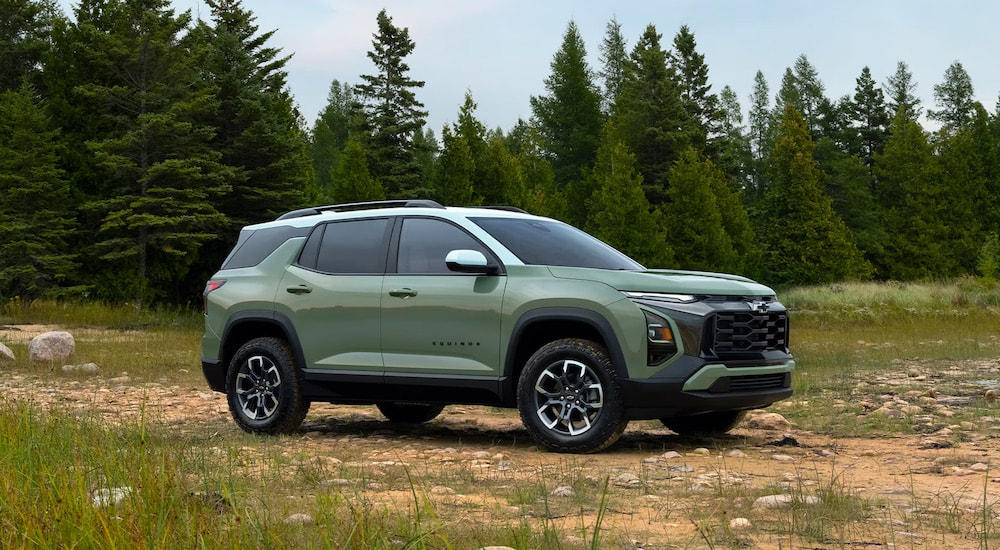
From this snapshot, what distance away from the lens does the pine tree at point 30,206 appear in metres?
31.8

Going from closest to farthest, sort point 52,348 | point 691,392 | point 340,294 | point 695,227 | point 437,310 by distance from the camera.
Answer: point 691,392, point 437,310, point 340,294, point 52,348, point 695,227

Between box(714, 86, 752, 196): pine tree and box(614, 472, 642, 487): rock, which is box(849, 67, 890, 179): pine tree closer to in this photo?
box(714, 86, 752, 196): pine tree

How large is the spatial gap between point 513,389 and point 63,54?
3303cm

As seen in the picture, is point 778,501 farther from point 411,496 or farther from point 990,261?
point 990,261

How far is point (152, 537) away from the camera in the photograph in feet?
12.5

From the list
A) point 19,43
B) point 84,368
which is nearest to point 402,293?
point 84,368

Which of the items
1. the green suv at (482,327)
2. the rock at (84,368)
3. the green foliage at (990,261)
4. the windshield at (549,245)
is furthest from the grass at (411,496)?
the green foliage at (990,261)

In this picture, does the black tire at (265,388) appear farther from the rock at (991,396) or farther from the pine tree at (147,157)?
the pine tree at (147,157)

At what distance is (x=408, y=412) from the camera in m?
10.5

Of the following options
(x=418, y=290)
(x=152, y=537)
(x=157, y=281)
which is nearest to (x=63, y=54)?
(x=157, y=281)

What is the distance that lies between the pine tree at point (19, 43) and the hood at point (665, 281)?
1329 inches

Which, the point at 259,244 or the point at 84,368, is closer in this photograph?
the point at 259,244

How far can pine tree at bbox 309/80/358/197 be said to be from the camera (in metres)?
89.3

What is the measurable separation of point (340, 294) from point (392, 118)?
133 ft
